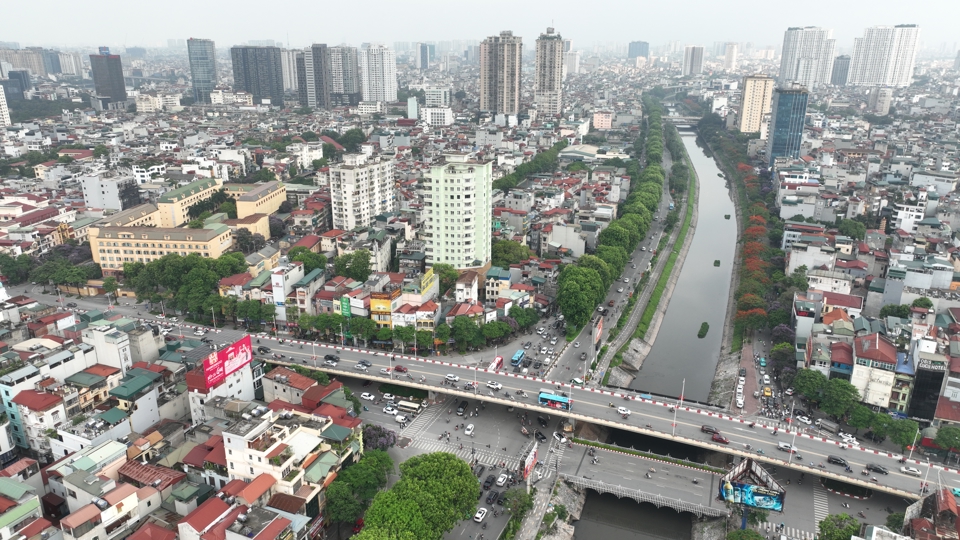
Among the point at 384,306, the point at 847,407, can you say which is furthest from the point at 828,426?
the point at 384,306

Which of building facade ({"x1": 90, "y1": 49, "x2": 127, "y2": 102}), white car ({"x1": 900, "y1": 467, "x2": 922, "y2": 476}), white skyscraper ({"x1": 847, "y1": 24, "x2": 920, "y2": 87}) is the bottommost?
white car ({"x1": 900, "y1": 467, "x2": 922, "y2": 476})

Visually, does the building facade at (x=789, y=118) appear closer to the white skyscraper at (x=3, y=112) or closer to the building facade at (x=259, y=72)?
the building facade at (x=259, y=72)

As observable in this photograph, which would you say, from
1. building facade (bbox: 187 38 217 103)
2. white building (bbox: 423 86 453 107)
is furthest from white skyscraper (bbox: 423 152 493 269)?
building facade (bbox: 187 38 217 103)

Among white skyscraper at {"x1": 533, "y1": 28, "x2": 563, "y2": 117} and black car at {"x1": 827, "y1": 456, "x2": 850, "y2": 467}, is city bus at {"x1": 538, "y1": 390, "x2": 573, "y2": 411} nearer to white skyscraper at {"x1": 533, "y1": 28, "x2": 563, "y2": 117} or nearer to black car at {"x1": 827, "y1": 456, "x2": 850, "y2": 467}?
black car at {"x1": 827, "y1": 456, "x2": 850, "y2": 467}

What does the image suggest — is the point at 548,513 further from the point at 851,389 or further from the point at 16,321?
the point at 16,321

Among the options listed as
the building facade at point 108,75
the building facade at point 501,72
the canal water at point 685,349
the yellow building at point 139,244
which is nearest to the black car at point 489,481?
the canal water at point 685,349

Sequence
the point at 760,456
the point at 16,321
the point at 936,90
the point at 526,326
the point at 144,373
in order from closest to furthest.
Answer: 1. the point at 760,456
2. the point at 144,373
3. the point at 16,321
4. the point at 526,326
5. the point at 936,90

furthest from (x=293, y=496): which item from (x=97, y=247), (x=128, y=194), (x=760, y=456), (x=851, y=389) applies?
(x=128, y=194)
